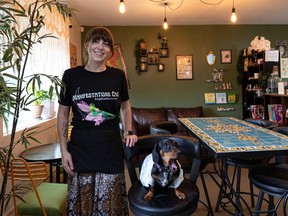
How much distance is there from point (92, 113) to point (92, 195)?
476mm

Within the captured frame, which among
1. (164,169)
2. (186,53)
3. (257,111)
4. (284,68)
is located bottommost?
(164,169)

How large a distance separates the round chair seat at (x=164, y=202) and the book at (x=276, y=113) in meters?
2.99

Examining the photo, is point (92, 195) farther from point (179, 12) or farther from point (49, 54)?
point (179, 12)

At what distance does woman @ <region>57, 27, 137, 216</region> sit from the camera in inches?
54.7

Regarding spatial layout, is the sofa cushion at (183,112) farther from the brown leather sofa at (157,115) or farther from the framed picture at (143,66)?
the framed picture at (143,66)

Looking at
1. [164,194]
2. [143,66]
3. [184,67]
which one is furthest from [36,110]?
[184,67]

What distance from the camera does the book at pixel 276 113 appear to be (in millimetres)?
3863

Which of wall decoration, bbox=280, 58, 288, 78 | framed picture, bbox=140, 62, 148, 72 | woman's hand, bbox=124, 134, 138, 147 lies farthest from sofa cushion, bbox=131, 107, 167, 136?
woman's hand, bbox=124, 134, 138, 147

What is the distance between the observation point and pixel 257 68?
4.79 m

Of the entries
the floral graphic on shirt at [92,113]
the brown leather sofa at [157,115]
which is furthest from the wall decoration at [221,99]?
the floral graphic on shirt at [92,113]

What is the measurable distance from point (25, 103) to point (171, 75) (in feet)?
13.6

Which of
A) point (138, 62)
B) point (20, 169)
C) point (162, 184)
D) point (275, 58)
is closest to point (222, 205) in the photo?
point (162, 184)

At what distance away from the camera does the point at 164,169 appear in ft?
4.47

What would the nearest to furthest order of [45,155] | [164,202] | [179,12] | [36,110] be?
1. [164,202]
2. [45,155]
3. [36,110]
4. [179,12]
